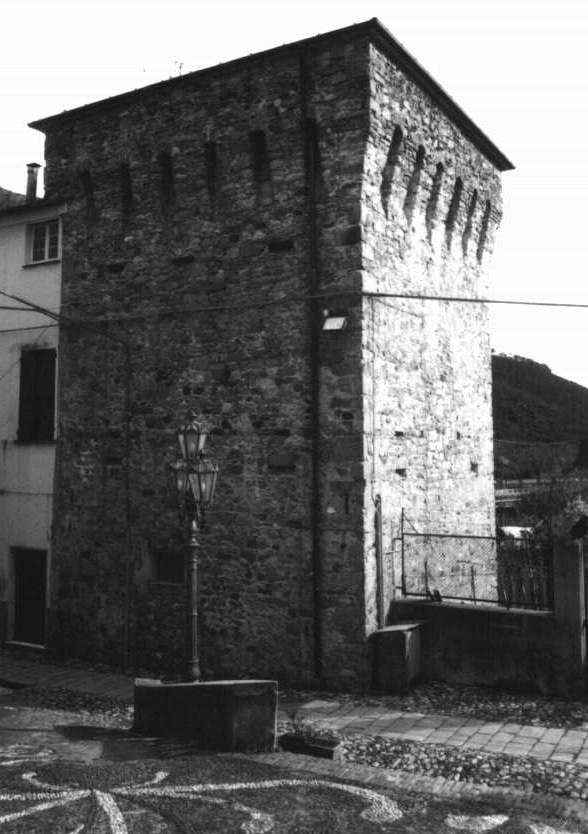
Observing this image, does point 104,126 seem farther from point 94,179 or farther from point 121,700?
point 121,700

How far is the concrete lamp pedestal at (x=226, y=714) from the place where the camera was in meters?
7.93

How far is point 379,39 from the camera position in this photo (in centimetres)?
1081

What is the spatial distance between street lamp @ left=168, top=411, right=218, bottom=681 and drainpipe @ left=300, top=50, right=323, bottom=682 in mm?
2357

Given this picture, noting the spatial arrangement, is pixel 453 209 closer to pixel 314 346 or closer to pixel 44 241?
pixel 314 346

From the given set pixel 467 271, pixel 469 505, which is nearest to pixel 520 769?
pixel 469 505

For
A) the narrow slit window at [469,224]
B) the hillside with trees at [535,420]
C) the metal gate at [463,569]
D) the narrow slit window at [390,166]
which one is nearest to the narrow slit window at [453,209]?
the narrow slit window at [469,224]

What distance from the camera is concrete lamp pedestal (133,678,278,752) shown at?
7934 mm

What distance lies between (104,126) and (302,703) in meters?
9.74

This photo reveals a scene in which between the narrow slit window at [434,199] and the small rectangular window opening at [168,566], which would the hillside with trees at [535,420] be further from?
the small rectangular window opening at [168,566]

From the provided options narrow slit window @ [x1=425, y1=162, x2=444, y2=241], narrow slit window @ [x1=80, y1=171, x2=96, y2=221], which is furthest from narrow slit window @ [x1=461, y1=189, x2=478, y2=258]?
narrow slit window @ [x1=80, y1=171, x2=96, y2=221]

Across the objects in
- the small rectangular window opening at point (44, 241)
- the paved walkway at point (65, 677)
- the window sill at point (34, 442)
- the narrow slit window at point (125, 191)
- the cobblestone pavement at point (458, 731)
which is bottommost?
the paved walkway at point (65, 677)

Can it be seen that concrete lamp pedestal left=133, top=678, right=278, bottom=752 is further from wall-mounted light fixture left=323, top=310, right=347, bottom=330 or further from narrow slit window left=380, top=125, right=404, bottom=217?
narrow slit window left=380, top=125, right=404, bottom=217

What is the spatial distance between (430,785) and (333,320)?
240 inches

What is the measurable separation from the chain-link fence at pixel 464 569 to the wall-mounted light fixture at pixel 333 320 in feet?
10.7
